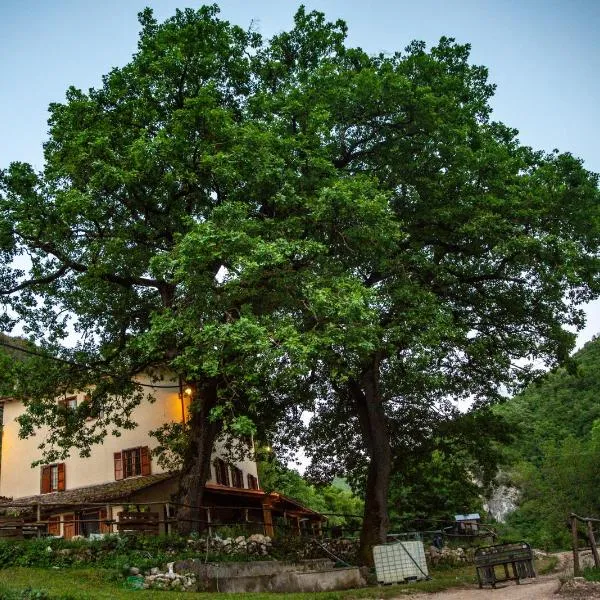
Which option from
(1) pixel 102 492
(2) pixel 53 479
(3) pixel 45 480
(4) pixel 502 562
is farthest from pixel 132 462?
(4) pixel 502 562

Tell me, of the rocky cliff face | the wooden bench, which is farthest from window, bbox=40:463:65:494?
the rocky cliff face

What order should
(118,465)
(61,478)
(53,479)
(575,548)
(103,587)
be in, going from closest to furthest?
(575,548) → (103,587) → (118,465) → (61,478) → (53,479)

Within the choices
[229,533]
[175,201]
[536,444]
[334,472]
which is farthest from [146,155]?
[536,444]

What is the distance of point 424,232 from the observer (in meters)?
20.0

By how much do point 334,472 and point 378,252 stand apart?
1417 cm

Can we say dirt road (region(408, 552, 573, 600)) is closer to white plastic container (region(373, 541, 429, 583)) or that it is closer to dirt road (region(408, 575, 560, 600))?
dirt road (region(408, 575, 560, 600))

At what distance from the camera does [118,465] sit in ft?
106

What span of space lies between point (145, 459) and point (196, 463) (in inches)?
548

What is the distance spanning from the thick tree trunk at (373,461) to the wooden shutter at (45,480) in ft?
68.8

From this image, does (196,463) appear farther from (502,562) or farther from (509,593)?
(509,593)

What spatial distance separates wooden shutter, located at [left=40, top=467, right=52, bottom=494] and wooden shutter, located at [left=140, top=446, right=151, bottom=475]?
5944mm

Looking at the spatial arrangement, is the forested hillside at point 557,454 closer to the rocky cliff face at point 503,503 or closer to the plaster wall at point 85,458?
the rocky cliff face at point 503,503

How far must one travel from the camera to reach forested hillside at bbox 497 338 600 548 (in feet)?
141

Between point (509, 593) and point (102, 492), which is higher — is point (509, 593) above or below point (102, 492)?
below
